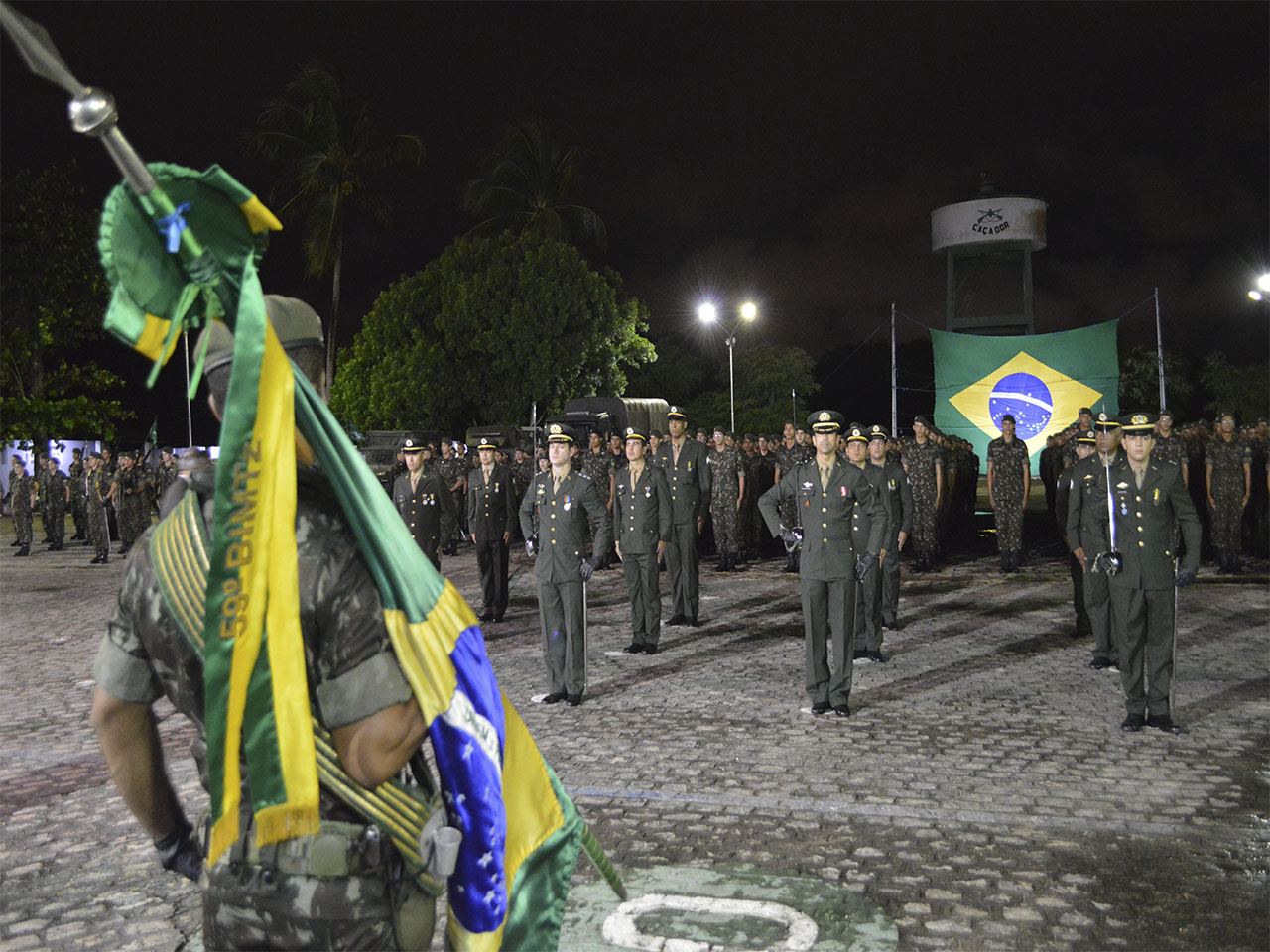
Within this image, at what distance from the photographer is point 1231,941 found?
13.7 ft

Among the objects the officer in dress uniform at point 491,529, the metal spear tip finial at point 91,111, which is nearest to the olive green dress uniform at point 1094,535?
the officer in dress uniform at point 491,529

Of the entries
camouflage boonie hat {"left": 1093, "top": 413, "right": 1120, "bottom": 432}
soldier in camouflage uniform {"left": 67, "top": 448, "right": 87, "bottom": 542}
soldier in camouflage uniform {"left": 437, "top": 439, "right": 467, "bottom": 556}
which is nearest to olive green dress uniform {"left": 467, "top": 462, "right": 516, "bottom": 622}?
soldier in camouflage uniform {"left": 437, "top": 439, "right": 467, "bottom": 556}

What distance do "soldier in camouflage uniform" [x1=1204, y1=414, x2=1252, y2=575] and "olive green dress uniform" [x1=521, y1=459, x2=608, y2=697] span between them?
1123 cm

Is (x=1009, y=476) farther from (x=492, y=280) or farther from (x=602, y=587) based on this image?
(x=492, y=280)

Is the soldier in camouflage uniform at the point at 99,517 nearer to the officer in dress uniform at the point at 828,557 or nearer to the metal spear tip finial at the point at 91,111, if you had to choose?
the officer in dress uniform at the point at 828,557

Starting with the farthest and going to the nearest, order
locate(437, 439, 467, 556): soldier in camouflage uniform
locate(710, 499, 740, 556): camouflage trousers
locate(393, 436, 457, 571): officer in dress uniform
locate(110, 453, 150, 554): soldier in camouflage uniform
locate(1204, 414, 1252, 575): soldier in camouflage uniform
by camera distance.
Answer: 1. locate(110, 453, 150, 554): soldier in camouflage uniform
2. locate(437, 439, 467, 556): soldier in camouflage uniform
3. locate(710, 499, 740, 556): camouflage trousers
4. locate(1204, 414, 1252, 575): soldier in camouflage uniform
5. locate(393, 436, 457, 571): officer in dress uniform

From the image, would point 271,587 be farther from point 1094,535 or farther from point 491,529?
point 491,529

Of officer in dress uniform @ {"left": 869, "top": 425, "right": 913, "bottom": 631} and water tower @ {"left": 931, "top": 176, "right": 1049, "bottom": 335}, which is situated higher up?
water tower @ {"left": 931, "top": 176, "right": 1049, "bottom": 335}

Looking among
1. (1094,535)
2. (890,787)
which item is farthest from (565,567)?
(1094,535)

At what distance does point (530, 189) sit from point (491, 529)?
31245mm

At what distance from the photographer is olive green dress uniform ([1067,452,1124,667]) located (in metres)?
8.73

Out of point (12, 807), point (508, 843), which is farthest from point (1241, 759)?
point (12, 807)

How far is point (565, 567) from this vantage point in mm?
8719

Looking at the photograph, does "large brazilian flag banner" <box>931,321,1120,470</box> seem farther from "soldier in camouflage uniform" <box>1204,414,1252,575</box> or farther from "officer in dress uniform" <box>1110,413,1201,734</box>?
"officer in dress uniform" <box>1110,413,1201,734</box>
